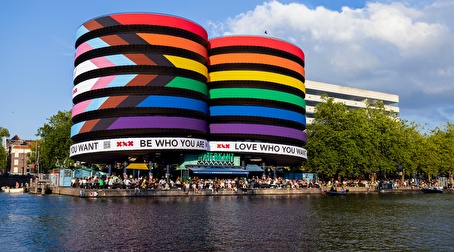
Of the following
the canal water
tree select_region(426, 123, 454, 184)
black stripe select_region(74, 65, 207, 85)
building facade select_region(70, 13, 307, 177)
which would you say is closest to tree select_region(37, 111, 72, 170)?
building facade select_region(70, 13, 307, 177)

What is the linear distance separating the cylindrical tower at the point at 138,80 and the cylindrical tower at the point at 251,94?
7.38 meters

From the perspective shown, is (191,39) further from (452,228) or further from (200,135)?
(452,228)

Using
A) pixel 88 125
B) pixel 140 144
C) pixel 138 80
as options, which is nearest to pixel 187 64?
pixel 138 80

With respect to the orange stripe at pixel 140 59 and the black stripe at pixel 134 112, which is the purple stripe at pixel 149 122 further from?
the orange stripe at pixel 140 59

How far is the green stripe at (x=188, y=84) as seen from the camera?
83188 millimetres

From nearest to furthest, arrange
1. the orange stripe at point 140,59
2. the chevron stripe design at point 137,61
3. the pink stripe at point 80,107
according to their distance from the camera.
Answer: the orange stripe at point 140,59
the chevron stripe design at point 137,61
the pink stripe at point 80,107

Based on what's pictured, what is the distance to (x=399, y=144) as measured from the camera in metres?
117

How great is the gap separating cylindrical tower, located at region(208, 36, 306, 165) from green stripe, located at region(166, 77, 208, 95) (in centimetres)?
729

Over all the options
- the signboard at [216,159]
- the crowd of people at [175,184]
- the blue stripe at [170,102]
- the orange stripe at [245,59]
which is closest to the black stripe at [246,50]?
the orange stripe at [245,59]

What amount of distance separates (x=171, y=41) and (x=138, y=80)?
1007 centimetres

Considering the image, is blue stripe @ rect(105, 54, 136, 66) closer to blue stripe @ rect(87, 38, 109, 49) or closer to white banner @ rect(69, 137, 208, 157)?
blue stripe @ rect(87, 38, 109, 49)

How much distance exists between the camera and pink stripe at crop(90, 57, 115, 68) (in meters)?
83.0

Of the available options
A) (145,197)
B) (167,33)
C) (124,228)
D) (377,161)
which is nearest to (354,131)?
(377,161)

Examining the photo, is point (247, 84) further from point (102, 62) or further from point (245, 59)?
point (102, 62)
